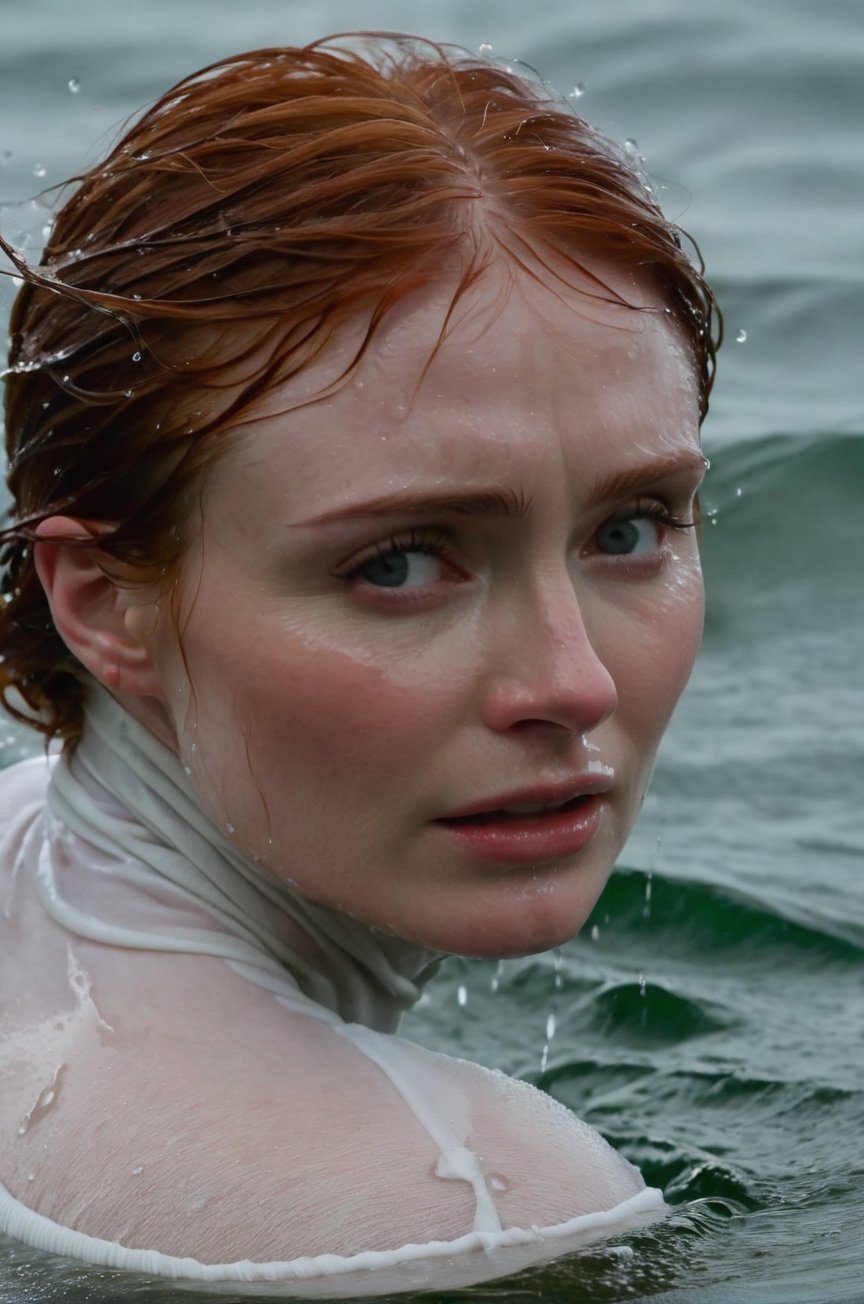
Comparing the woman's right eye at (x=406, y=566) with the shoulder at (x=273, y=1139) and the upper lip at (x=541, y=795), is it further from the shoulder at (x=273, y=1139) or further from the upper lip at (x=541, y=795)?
the shoulder at (x=273, y=1139)

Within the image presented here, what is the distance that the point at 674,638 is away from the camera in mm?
2732

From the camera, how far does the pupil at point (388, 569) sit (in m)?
2.55

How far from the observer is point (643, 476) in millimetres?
2633

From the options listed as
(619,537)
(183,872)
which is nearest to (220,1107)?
(183,872)

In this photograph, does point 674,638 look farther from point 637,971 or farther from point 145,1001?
point 637,971

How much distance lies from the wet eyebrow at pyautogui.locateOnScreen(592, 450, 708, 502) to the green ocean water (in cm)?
94

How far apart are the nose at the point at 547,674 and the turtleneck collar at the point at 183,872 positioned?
51 centimetres

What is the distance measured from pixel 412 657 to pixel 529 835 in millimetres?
285

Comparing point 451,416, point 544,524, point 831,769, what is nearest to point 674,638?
point 544,524

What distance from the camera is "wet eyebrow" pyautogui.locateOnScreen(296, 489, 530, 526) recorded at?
2.48 meters

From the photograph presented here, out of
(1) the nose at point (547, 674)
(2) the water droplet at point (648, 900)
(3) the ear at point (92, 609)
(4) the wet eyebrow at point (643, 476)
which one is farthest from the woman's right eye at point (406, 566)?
(2) the water droplet at point (648, 900)

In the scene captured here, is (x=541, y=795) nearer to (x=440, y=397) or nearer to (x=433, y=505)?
(x=433, y=505)

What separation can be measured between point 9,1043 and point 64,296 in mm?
974

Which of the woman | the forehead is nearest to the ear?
the woman
